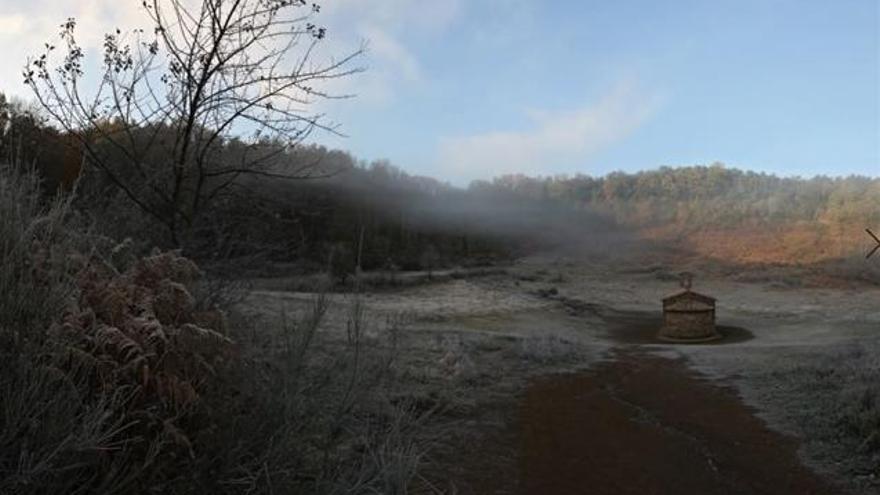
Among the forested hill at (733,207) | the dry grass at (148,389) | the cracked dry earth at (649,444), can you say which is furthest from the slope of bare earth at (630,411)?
the forested hill at (733,207)

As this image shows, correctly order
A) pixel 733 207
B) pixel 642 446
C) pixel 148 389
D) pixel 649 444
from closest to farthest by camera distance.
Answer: pixel 148 389, pixel 642 446, pixel 649 444, pixel 733 207

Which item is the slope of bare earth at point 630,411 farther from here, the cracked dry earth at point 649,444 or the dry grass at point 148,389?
the dry grass at point 148,389

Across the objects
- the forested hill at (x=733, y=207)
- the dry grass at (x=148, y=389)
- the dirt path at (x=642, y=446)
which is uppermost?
the forested hill at (x=733, y=207)

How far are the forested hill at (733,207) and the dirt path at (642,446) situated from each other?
42.3 metres

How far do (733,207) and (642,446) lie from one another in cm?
5791

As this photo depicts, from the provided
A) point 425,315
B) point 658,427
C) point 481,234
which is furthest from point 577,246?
point 658,427

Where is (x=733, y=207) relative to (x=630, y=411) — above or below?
above

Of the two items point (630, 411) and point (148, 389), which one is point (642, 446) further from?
point (148, 389)

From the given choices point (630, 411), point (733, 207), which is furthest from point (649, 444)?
point (733, 207)

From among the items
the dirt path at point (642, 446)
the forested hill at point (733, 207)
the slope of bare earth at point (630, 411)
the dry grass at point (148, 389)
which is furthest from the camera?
the forested hill at point (733, 207)

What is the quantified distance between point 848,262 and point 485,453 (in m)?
44.9

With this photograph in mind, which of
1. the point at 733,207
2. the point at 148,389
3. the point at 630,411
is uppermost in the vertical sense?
the point at 733,207

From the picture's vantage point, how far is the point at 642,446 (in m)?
10.2

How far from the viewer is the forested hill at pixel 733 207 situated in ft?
180
